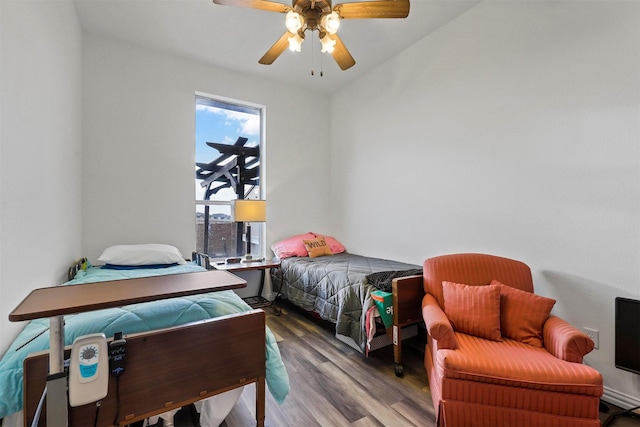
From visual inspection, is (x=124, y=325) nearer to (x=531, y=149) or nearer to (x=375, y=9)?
(x=375, y=9)

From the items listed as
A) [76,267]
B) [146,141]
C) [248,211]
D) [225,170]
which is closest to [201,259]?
[248,211]

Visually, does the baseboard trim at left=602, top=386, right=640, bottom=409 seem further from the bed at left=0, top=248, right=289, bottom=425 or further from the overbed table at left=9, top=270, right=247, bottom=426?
the overbed table at left=9, top=270, right=247, bottom=426

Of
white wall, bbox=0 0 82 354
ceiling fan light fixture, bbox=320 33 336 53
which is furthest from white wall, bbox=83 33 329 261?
ceiling fan light fixture, bbox=320 33 336 53

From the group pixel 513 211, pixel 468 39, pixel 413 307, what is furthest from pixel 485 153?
pixel 413 307

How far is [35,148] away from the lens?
5.49 feet

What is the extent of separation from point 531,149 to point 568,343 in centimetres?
141

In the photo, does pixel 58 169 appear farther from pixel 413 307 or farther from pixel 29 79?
pixel 413 307

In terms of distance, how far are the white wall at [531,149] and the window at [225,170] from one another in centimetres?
172

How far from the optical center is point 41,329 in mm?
1305

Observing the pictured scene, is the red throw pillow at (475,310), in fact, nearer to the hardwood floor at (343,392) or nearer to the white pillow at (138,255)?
the hardwood floor at (343,392)

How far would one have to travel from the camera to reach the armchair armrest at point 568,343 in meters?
1.50

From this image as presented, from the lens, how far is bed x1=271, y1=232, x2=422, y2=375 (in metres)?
2.26

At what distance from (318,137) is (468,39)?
88.6 inches

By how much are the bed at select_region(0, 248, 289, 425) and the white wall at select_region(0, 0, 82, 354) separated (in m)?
0.19
